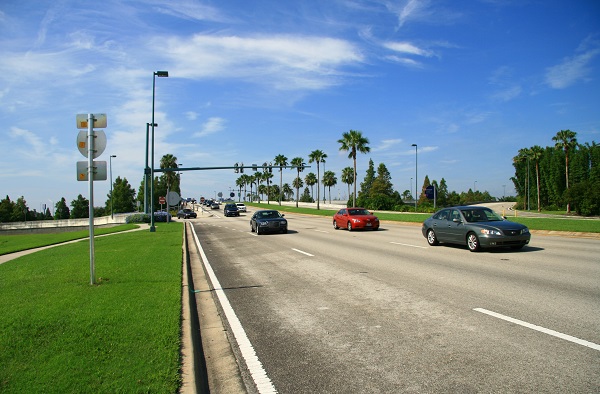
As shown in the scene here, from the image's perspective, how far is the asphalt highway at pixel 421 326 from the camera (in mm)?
4082

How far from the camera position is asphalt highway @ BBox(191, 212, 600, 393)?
408cm

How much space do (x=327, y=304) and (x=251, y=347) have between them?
225 centimetres

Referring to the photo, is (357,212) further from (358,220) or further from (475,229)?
(475,229)

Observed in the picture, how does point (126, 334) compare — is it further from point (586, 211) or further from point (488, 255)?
point (586, 211)

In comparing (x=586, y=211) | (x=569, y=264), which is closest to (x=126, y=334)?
(x=569, y=264)

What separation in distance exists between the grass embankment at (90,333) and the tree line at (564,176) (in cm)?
8470

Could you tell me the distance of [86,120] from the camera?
8.66 meters

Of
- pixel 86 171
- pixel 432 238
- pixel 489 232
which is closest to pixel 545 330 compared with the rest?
pixel 489 232

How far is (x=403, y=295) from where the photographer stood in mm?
7613

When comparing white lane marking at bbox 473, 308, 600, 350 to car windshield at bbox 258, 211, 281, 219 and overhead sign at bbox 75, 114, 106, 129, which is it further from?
car windshield at bbox 258, 211, 281, 219

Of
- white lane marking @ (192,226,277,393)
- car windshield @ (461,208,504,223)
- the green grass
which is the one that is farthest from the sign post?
the green grass

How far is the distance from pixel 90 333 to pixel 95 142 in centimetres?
472

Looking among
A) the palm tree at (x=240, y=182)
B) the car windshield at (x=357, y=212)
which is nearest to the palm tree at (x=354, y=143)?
A: the car windshield at (x=357, y=212)

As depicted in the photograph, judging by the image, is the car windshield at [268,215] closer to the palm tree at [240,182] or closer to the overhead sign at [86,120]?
the overhead sign at [86,120]
